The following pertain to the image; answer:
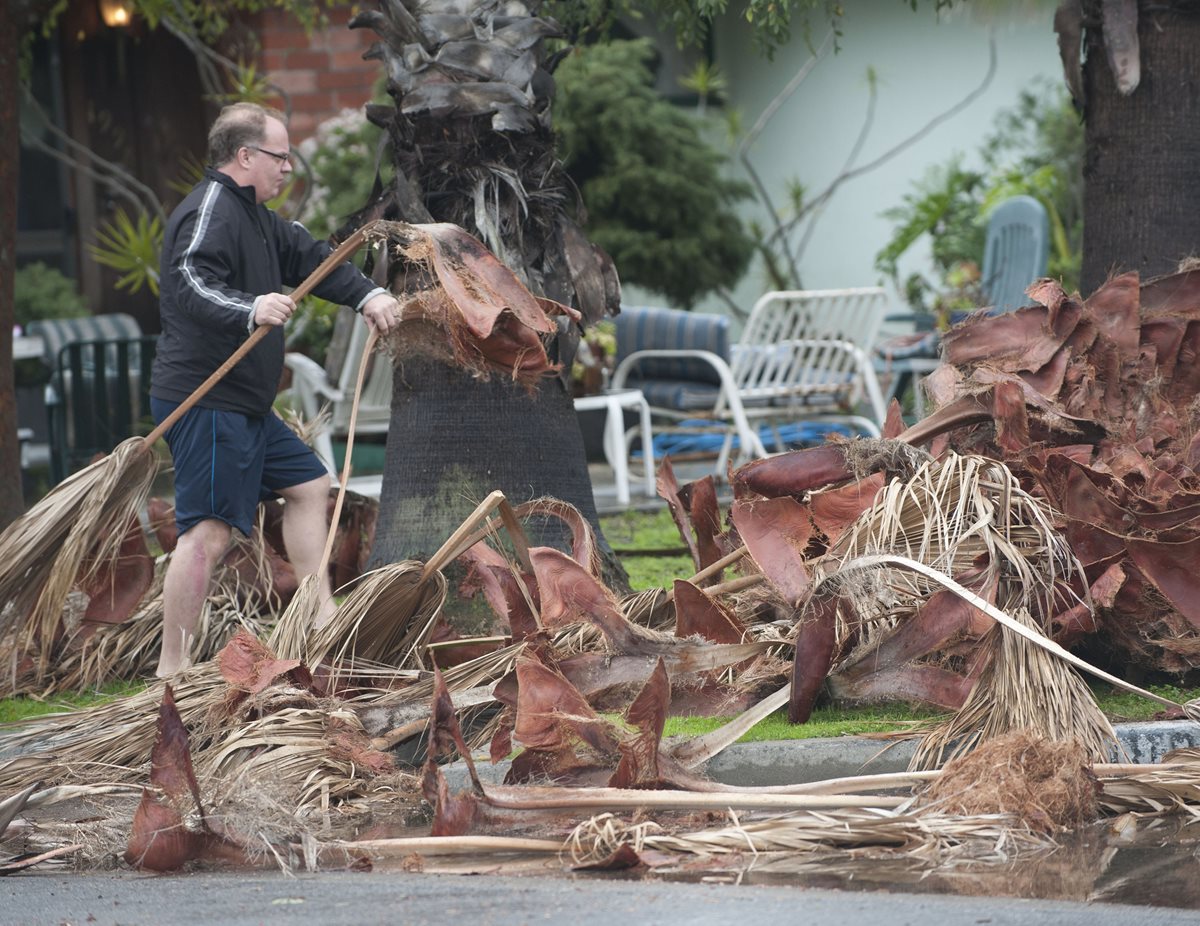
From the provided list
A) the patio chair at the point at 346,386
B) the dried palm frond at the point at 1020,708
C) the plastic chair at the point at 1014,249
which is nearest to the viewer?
the dried palm frond at the point at 1020,708

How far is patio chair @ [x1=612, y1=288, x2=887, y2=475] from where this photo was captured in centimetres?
1030

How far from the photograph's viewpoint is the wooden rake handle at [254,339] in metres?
5.11

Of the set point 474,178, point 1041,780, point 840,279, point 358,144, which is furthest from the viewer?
point 840,279

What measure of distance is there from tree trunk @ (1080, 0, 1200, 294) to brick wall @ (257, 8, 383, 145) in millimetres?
7325

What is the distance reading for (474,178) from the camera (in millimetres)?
5750

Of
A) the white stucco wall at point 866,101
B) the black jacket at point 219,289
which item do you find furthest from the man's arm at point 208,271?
the white stucco wall at point 866,101

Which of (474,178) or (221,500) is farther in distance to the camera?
(474,178)

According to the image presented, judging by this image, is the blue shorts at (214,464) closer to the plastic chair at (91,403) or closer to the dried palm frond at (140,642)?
the dried palm frond at (140,642)

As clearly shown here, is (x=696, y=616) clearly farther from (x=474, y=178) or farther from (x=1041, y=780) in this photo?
(x=474, y=178)

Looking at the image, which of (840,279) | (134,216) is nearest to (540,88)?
(134,216)

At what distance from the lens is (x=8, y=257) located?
716 centimetres

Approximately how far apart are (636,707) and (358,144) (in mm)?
8597

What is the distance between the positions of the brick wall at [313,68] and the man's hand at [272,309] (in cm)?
749

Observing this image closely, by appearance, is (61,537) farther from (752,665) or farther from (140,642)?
(752,665)
